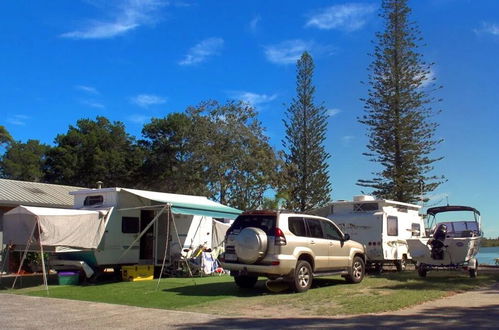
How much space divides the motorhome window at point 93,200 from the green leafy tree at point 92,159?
2166 cm

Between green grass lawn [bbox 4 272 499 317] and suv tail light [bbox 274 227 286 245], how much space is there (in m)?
1.20

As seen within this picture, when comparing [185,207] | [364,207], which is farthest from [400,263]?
[185,207]

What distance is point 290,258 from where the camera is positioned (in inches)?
462

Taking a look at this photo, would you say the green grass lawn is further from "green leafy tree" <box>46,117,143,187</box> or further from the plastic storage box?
"green leafy tree" <box>46,117,143,187</box>

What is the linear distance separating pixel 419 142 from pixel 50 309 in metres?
26.8

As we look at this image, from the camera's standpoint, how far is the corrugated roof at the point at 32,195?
793 inches

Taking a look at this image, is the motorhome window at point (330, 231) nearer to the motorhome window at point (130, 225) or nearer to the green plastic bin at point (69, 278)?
the motorhome window at point (130, 225)

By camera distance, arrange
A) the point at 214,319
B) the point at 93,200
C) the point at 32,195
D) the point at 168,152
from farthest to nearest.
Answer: the point at 168,152 < the point at 32,195 < the point at 93,200 < the point at 214,319

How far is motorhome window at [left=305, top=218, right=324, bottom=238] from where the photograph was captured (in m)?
12.8

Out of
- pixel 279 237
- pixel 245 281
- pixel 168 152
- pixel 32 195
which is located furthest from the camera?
pixel 168 152

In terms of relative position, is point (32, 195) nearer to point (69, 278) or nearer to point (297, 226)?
point (69, 278)

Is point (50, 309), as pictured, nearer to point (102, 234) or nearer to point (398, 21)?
point (102, 234)

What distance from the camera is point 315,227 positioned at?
1297 centimetres

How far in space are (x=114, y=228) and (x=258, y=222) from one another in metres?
5.81
